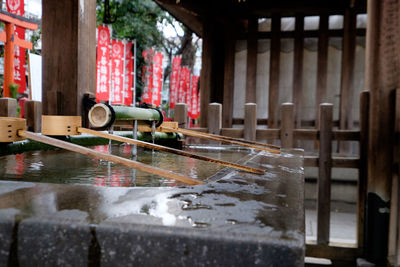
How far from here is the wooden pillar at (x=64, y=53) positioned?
3553 mm

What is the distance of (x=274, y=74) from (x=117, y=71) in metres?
4.81

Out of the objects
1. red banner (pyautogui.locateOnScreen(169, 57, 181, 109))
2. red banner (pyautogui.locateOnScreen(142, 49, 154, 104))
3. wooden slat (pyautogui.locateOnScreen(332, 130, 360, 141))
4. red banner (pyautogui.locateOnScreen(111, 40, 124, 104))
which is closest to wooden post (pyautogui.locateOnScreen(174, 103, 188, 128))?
wooden slat (pyautogui.locateOnScreen(332, 130, 360, 141))

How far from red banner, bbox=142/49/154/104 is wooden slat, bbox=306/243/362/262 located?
9.53m

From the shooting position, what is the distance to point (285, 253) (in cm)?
73

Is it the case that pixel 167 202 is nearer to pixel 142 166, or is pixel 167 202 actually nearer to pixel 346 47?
pixel 142 166

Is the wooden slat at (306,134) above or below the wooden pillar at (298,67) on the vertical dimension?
below

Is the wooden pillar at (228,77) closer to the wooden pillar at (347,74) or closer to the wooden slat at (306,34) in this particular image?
the wooden slat at (306,34)

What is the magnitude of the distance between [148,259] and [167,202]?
26 cm

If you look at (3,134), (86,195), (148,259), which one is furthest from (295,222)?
(3,134)

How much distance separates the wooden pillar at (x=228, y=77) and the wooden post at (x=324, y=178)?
365 cm

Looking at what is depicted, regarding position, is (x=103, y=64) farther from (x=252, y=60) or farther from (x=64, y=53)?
(x=64, y=53)

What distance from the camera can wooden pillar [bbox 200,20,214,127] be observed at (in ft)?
24.3

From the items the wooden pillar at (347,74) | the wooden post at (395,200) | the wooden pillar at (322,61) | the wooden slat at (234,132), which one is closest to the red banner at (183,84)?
the wooden pillar at (322,61)

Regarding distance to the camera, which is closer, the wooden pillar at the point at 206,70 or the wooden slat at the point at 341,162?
the wooden slat at the point at 341,162
